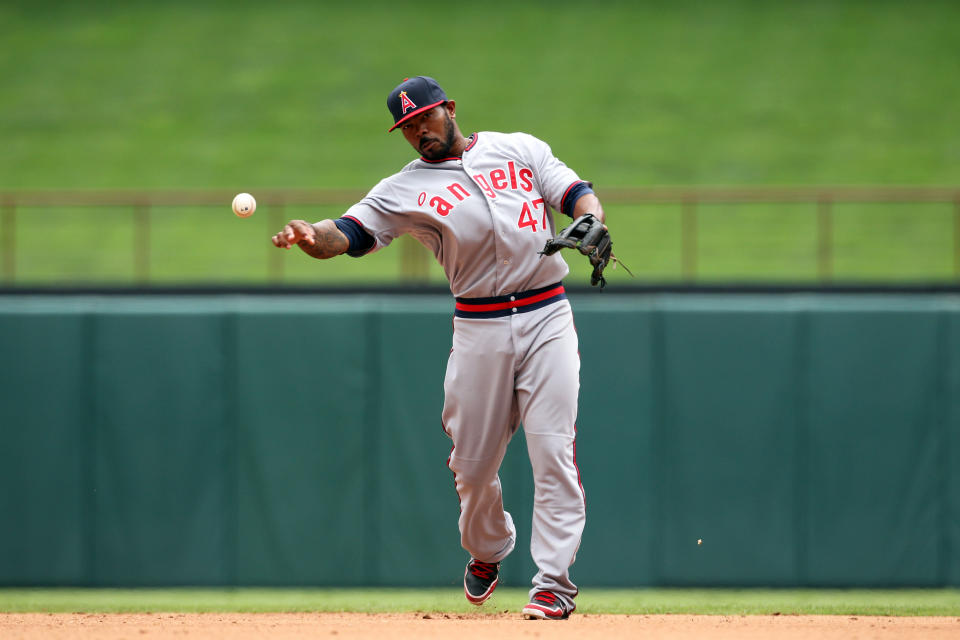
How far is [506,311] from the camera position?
5000 mm

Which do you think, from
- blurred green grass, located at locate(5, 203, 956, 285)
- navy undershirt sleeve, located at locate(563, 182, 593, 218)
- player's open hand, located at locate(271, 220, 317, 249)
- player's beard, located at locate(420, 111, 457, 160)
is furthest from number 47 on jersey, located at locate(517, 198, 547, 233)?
blurred green grass, located at locate(5, 203, 956, 285)

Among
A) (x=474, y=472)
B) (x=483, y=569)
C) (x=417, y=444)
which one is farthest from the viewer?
(x=417, y=444)

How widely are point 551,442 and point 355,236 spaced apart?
1182 mm

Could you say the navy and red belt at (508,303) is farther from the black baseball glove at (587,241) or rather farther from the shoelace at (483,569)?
the shoelace at (483,569)

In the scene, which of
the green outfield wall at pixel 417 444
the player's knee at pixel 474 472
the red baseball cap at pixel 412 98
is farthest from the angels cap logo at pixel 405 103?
the green outfield wall at pixel 417 444

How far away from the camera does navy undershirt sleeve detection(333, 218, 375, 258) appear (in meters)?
4.93

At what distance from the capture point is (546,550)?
4.86m

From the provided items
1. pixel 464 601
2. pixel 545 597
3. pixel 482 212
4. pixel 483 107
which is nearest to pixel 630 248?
pixel 464 601

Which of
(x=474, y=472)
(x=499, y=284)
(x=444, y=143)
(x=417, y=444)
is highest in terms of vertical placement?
(x=444, y=143)

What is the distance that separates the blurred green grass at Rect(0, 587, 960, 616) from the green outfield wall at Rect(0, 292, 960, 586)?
10cm

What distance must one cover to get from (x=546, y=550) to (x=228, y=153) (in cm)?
1708

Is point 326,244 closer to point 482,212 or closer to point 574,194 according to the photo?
point 482,212

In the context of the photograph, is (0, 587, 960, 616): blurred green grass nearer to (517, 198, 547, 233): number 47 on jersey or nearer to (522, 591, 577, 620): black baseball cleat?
(522, 591, 577, 620): black baseball cleat

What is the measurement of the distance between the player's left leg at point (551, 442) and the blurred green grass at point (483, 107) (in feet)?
29.6
